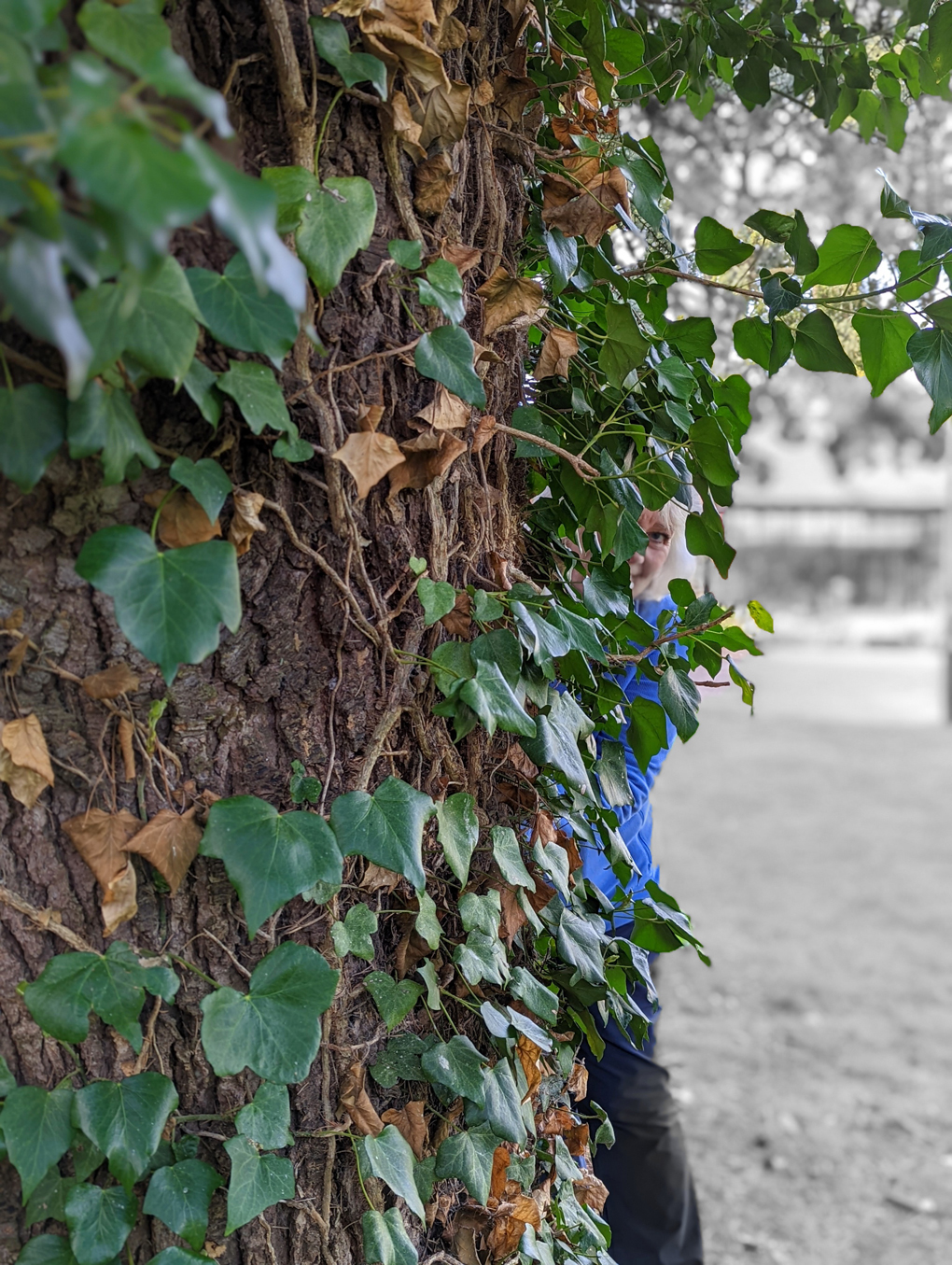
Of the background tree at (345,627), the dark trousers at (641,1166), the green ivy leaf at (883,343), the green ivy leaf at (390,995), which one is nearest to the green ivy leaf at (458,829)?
the background tree at (345,627)

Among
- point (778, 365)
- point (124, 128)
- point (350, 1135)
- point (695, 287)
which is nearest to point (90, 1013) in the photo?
point (350, 1135)

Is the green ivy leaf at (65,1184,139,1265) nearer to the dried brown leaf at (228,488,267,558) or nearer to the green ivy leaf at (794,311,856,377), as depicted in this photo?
the dried brown leaf at (228,488,267,558)

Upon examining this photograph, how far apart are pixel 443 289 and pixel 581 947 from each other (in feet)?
2.60

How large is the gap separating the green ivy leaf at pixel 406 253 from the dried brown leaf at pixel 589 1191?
3.92 feet

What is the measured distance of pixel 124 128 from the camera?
512 mm

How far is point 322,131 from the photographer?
3.14ft

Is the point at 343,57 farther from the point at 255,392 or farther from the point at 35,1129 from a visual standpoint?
the point at 35,1129

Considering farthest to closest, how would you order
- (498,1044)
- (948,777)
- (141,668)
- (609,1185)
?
(948,777), (609,1185), (498,1044), (141,668)

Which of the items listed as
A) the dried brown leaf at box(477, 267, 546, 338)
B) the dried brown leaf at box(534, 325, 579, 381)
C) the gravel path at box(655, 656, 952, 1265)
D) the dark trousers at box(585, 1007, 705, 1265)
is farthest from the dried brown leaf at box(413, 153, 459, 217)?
the gravel path at box(655, 656, 952, 1265)

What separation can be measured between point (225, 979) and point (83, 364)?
0.69 meters

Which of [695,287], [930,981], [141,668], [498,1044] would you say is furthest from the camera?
[930,981]

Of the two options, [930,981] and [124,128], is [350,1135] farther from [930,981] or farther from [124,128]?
[930,981]

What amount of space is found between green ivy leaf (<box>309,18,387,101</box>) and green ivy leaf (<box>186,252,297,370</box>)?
0.24 metres

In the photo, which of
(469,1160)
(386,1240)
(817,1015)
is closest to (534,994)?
(469,1160)
